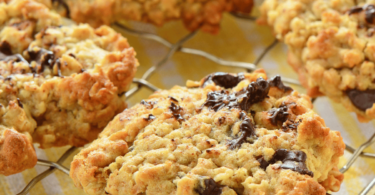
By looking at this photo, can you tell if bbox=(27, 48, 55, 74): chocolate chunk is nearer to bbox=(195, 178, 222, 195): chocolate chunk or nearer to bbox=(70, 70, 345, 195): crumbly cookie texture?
bbox=(70, 70, 345, 195): crumbly cookie texture

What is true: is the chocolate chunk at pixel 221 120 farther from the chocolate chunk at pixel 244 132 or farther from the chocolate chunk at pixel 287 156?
the chocolate chunk at pixel 287 156

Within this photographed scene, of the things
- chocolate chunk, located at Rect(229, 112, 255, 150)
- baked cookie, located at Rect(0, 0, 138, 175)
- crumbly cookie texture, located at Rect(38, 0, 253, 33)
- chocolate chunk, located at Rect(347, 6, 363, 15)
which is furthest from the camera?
crumbly cookie texture, located at Rect(38, 0, 253, 33)

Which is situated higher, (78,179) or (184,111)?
(184,111)

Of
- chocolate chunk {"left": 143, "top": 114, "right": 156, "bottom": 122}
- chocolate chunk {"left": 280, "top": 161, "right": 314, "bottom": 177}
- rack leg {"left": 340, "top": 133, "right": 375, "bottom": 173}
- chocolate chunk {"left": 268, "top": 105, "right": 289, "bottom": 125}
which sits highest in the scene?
chocolate chunk {"left": 268, "top": 105, "right": 289, "bottom": 125}

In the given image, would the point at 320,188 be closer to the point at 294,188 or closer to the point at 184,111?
the point at 294,188

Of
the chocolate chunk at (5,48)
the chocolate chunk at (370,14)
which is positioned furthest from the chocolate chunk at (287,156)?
the chocolate chunk at (5,48)

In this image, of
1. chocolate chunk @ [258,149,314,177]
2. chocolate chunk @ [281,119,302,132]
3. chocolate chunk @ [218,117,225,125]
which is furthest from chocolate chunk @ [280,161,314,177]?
chocolate chunk @ [218,117,225,125]

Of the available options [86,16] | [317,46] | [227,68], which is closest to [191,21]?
[227,68]

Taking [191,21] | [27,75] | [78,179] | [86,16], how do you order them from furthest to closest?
[191,21] < [86,16] < [27,75] < [78,179]
